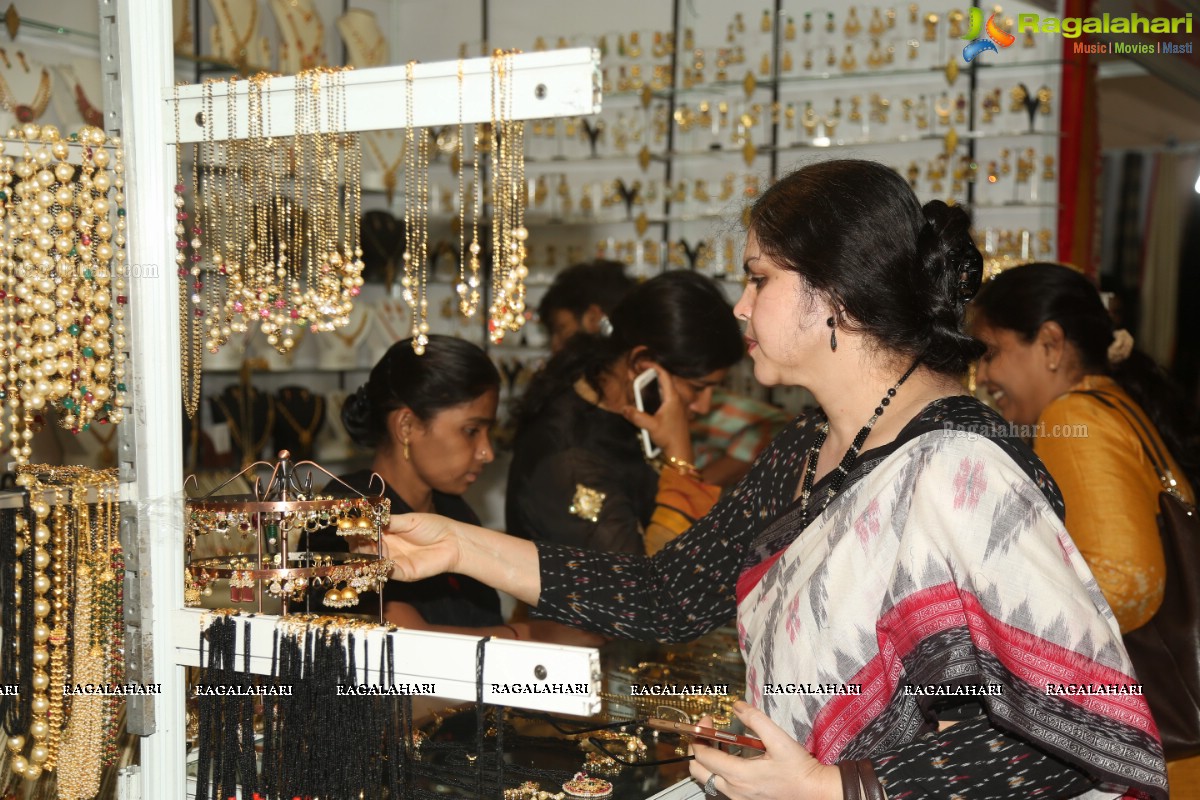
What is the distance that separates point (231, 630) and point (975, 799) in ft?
2.85

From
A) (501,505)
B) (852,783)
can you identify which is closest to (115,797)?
(852,783)

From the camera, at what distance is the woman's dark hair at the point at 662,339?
2.89 m

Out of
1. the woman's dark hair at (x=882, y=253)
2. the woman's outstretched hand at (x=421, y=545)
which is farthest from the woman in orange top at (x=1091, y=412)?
the woman's outstretched hand at (x=421, y=545)

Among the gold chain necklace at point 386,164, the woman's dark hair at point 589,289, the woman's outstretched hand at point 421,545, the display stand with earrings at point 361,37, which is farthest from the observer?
the display stand with earrings at point 361,37

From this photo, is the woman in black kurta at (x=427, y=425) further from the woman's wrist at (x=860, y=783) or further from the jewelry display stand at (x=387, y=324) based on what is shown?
the jewelry display stand at (x=387, y=324)

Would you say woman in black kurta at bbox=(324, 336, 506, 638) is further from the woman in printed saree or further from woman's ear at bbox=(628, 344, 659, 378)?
the woman in printed saree

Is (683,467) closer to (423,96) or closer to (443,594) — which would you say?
(443,594)

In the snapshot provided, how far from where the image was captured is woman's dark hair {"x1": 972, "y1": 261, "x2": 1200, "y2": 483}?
A: 244cm

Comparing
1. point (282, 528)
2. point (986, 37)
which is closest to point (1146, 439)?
point (282, 528)

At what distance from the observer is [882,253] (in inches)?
56.4

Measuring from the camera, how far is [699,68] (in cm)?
532

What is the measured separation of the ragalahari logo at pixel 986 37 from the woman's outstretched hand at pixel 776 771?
401cm

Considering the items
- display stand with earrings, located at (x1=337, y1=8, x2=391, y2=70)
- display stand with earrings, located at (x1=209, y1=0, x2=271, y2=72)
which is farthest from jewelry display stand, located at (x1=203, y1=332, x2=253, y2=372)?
display stand with earrings, located at (x1=337, y1=8, x2=391, y2=70)

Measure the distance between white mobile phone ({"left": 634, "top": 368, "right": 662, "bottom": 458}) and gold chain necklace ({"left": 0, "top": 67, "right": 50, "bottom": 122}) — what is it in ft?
7.64
